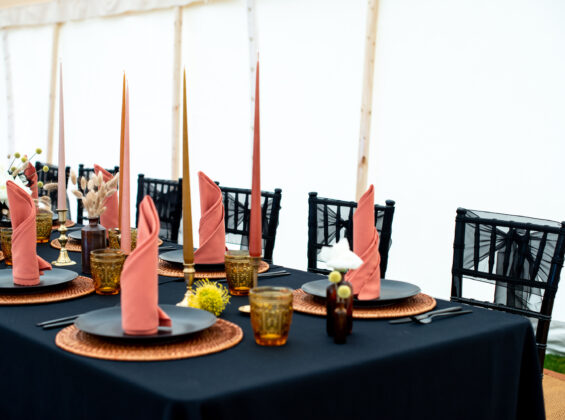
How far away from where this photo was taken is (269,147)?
4484 millimetres

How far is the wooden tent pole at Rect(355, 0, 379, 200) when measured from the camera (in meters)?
3.84

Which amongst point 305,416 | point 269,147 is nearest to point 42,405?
point 305,416

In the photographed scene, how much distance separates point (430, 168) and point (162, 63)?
99.8 inches

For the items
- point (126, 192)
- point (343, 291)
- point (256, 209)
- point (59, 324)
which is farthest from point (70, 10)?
point (343, 291)

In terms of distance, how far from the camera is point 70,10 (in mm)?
6055

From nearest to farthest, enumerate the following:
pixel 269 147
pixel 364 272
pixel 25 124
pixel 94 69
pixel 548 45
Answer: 1. pixel 364 272
2. pixel 548 45
3. pixel 269 147
4. pixel 94 69
5. pixel 25 124

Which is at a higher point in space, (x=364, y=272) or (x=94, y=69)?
(x=94, y=69)

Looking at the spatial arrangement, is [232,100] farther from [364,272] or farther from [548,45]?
[364,272]

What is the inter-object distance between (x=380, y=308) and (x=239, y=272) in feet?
1.16

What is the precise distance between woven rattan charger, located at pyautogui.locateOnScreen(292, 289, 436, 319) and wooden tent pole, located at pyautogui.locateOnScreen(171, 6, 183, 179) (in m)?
3.57

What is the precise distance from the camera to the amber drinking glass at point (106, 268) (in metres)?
1.63

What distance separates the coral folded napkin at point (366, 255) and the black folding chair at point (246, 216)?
1000 mm

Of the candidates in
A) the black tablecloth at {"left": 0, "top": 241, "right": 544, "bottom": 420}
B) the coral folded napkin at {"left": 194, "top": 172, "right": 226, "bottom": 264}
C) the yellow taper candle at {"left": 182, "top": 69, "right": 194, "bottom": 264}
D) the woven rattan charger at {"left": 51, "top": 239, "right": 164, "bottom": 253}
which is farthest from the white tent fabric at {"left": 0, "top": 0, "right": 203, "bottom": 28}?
the black tablecloth at {"left": 0, "top": 241, "right": 544, "bottom": 420}

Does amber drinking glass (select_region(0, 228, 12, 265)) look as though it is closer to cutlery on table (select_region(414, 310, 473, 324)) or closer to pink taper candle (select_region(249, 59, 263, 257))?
pink taper candle (select_region(249, 59, 263, 257))
